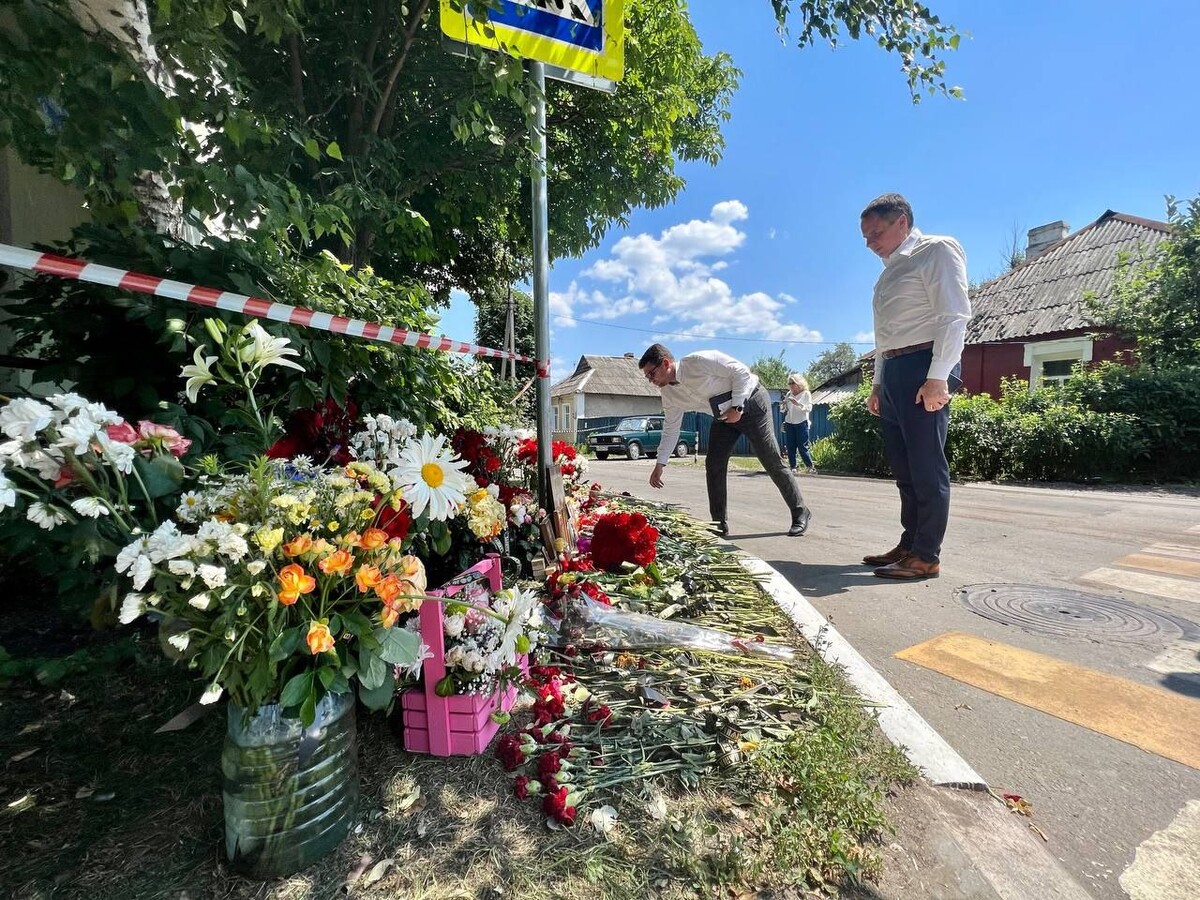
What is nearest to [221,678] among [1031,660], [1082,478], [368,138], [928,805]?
[928,805]

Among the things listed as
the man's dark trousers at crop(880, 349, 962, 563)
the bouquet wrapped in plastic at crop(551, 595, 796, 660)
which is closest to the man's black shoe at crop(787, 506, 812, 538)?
the man's dark trousers at crop(880, 349, 962, 563)

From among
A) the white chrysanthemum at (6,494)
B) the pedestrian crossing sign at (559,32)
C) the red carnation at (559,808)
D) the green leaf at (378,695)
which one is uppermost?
the pedestrian crossing sign at (559,32)

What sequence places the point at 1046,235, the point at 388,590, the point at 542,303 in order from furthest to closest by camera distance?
the point at 1046,235 < the point at 542,303 < the point at 388,590

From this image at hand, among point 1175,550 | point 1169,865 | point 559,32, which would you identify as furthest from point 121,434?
point 1175,550

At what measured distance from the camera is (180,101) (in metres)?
1.95

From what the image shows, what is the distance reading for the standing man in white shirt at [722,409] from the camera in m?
4.09

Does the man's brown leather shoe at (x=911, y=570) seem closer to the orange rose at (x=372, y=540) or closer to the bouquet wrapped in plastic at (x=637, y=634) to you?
the bouquet wrapped in plastic at (x=637, y=634)

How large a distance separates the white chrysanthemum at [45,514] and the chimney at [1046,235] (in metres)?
24.8

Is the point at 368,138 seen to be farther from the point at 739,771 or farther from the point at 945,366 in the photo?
the point at 739,771

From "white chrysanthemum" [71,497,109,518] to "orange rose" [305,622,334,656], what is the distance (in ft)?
1.51

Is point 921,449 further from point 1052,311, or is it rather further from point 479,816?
point 1052,311

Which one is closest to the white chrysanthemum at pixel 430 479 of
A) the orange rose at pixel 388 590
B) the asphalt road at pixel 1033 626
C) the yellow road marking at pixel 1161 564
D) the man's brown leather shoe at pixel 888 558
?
the orange rose at pixel 388 590

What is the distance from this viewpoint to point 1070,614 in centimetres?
261

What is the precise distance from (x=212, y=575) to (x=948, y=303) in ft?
11.2
